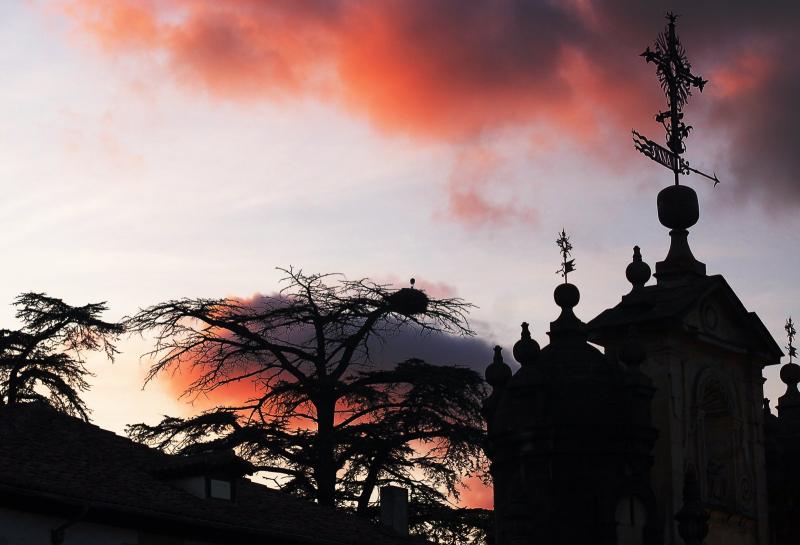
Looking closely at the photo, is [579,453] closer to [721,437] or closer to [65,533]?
[721,437]

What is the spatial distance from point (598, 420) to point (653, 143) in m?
6.35

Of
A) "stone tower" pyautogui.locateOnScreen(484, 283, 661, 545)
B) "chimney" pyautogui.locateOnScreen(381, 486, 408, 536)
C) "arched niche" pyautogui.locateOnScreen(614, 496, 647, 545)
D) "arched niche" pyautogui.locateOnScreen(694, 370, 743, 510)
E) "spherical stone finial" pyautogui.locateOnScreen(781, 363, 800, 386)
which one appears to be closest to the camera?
"arched niche" pyautogui.locateOnScreen(614, 496, 647, 545)

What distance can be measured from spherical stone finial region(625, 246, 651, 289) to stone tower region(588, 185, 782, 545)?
20 millimetres

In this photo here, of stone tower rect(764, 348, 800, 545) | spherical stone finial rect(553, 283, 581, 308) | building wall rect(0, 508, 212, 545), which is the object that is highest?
spherical stone finial rect(553, 283, 581, 308)

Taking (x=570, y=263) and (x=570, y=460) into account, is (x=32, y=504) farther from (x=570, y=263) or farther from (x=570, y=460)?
(x=570, y=263)

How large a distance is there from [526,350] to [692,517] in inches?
184

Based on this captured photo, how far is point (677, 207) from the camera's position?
1344 inches

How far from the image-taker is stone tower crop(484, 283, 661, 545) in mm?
31109

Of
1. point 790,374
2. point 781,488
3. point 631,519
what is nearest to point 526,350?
point 631,519

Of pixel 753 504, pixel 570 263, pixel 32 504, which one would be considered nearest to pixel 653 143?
pixel 570 263

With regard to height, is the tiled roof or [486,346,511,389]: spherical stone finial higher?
[486,346,511,389]: spherical stone finial

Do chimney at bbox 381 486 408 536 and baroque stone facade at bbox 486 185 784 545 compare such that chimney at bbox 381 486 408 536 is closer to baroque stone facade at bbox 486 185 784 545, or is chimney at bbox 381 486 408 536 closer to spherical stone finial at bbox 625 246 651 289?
baroque stone facade at bbox 486 185 784 545

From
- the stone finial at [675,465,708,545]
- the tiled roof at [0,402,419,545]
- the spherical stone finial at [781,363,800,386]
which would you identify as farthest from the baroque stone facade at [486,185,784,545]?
the spherical stone finial at [781,363,800,386]

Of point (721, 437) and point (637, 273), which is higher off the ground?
point (637, 273)
